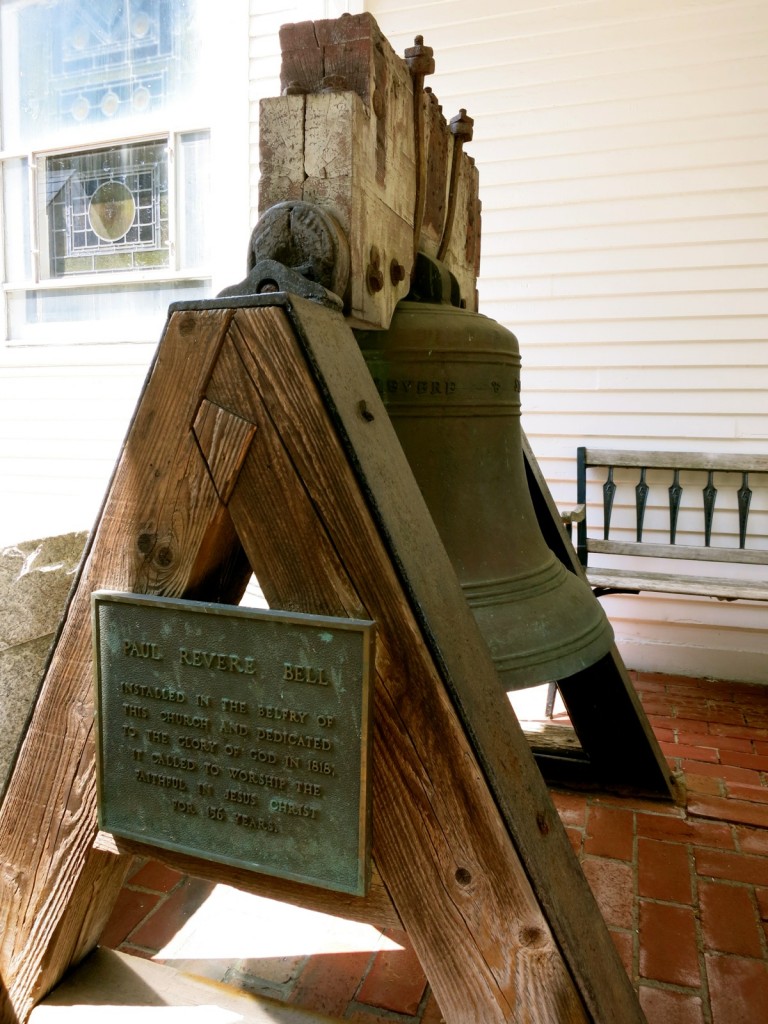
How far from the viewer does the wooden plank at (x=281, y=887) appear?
1.09 meters

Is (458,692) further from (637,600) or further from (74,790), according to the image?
(637,600)

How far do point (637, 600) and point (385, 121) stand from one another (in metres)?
2.93

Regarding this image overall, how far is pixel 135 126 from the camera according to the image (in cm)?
455

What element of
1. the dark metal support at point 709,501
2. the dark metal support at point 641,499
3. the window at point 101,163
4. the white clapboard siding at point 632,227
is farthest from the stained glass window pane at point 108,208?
the dark metal support at point 709,501

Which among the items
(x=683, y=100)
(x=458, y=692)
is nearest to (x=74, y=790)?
(x=458, y=692)

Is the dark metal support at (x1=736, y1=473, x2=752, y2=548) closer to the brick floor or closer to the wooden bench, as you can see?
the wooden bench

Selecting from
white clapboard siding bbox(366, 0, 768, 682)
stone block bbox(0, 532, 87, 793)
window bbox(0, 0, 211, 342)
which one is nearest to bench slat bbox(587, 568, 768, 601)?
white clapboard siding bbox(366, 0, 768, 682)

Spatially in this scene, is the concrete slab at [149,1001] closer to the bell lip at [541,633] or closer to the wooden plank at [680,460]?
the bell lip at [541,633]

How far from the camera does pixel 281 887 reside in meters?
1.14

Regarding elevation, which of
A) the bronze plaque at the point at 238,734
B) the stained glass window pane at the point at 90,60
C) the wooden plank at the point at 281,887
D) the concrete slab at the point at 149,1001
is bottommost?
the concrete slab at the point at 149,1001

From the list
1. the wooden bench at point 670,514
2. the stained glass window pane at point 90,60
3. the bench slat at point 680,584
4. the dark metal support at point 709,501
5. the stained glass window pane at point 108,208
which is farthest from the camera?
the stained glass window pane at point 108,208

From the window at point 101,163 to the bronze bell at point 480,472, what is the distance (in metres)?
3.45

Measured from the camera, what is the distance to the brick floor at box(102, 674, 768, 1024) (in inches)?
60.3

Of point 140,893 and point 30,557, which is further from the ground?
point 30,557
